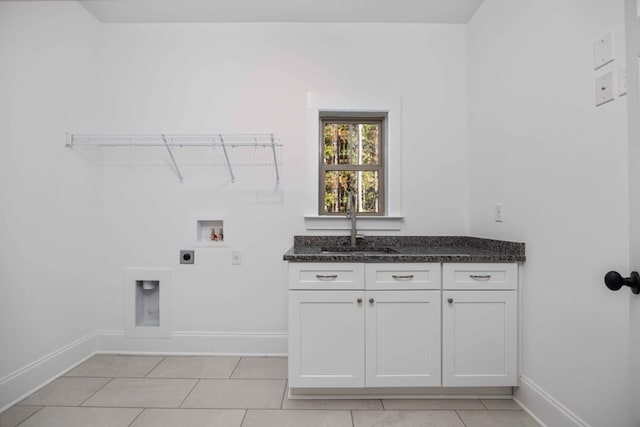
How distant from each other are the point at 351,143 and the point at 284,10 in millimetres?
1109

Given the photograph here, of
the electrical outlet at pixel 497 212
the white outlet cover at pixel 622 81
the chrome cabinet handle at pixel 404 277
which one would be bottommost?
the chrome cabinet handle at pixel 404 277

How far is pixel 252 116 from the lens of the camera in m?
2.51

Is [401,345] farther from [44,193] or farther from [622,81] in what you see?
[44,193]

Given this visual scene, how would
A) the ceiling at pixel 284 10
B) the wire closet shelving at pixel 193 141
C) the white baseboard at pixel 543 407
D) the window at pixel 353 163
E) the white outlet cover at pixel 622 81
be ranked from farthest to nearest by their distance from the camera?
the window at pixel 353 163, the wire closet shelving at pixel 193 141, the ceiling at pixel 284 10, the white baseboard at pixel 543 407, the white outlet cover at pixel 622 81

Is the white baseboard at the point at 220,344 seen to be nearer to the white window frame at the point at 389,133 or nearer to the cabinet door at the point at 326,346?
the cabinet door at the point at 326,346

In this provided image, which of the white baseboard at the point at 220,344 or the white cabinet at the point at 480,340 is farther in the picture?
the white baseboard at the point at 220,344

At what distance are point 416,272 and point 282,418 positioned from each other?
3.58 ft

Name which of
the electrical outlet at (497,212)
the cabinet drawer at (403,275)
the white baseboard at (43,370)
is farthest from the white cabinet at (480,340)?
the white baseboard at (43,370)

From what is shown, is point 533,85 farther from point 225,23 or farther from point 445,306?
point 225,23

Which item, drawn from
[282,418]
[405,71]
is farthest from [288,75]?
[282,418]

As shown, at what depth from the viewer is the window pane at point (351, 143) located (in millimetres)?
2627

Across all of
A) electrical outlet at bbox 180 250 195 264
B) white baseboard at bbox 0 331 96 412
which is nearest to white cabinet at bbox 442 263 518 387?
electrical outlet at bbox 180 250 195 264

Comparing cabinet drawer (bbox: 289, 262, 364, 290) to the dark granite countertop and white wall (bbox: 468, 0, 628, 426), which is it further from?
white wall (bbox: 468, 0, 628, 426)

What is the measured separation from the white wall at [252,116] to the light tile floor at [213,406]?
61cm
